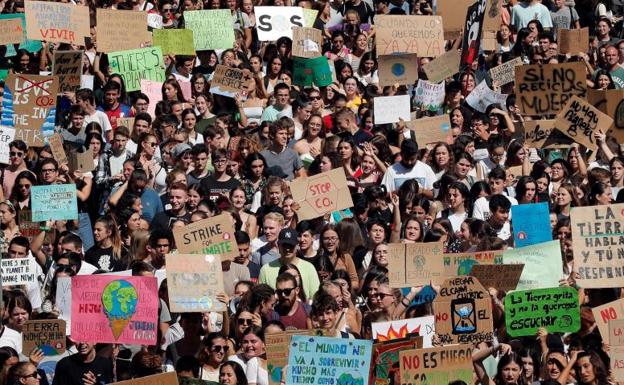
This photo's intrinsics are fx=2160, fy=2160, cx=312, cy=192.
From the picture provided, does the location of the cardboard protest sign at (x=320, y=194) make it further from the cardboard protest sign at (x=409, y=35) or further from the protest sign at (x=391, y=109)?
the cardboard protest sign at (x=409, y=35)

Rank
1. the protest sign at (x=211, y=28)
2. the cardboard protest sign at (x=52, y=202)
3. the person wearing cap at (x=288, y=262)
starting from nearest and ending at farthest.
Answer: the person wearing cap at (x=288, y=262), the cardboard protest sign at (x=52, y=202), the protest sign at (x=211, y=28)

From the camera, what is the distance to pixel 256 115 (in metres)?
20.3

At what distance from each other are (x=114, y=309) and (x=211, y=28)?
7.52 metres

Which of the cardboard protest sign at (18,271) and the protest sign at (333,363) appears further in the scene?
the cardboard protest sign at (18,271)

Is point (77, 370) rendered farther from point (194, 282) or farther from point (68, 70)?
point (68, 70)

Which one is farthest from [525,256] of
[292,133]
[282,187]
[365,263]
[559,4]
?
[559,4]

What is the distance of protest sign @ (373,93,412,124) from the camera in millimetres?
19750

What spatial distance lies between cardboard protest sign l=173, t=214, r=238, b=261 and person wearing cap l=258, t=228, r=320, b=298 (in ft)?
0.91

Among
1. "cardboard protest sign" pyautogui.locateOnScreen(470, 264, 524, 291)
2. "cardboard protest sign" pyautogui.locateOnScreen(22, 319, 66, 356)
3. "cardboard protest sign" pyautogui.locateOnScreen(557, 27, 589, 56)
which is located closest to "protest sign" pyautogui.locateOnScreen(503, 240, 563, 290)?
"cardboard protest sign" pyautogui.locateOnScreen(470, 264, 524, 291)

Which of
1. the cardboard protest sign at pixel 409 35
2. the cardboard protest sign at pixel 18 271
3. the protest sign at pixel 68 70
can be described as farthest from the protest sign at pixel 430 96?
the cardboard protest sign at pixel 18 271

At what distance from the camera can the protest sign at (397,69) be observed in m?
20.8

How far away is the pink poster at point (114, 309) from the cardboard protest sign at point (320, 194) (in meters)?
2.60

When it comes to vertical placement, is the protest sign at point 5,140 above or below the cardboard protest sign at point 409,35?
below

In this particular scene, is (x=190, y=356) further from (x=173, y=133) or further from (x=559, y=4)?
(x=559, y=4)
